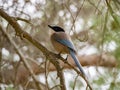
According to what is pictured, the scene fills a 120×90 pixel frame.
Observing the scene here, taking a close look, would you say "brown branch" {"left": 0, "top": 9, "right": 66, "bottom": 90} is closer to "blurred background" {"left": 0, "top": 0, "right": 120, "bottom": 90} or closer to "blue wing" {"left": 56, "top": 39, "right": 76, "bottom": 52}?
"blurred background" {"left": 0, "top": 0, "right": 120, "bottom": 90}

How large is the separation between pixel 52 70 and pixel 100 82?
1.16 m

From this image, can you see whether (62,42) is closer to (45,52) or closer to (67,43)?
(67,43)

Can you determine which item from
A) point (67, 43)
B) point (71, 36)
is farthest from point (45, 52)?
point (71, 36)

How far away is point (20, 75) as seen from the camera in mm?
4504

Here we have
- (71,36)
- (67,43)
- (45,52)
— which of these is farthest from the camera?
(71,36)

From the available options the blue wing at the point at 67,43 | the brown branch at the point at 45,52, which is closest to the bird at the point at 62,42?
the blue wing at the point at 67,43

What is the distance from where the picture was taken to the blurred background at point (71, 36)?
2.96 m

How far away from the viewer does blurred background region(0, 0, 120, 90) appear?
2961 mm

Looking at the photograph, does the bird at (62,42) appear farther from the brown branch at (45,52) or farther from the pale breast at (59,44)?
the brown branch at (45,52)

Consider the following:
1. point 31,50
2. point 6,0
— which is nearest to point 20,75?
point 31,50

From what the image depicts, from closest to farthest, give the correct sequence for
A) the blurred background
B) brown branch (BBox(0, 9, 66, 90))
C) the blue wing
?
brown branch (BBox(0, 9, 66, 90)) → the blue wing → the blurred background

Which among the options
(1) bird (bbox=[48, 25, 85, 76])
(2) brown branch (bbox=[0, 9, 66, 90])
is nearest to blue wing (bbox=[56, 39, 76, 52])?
(1) bird (bbox=[48, 25, 85, 76])

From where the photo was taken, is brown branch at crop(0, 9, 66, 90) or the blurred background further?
the blurred background

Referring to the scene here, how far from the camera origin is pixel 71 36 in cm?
403
